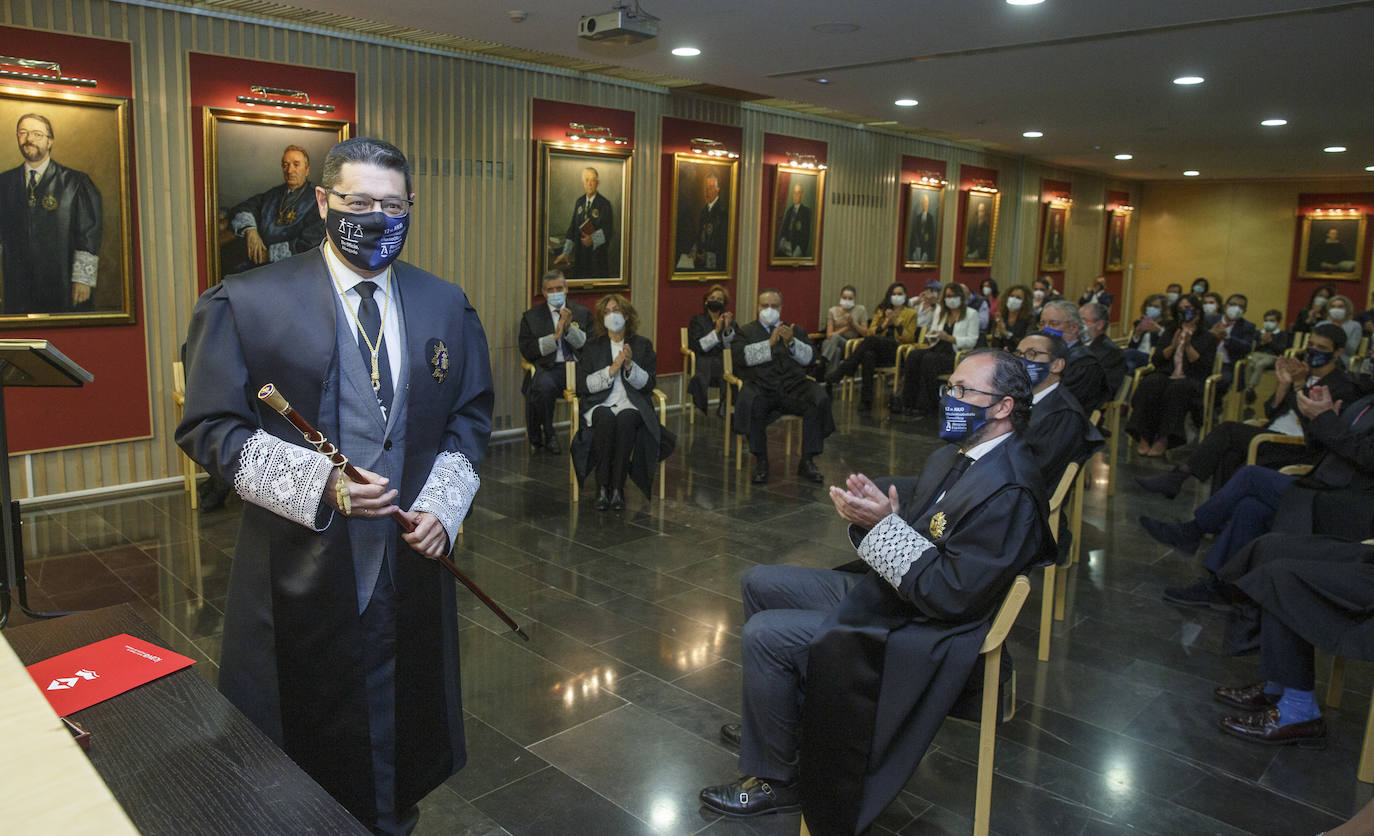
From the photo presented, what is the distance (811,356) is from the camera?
8.01 metres

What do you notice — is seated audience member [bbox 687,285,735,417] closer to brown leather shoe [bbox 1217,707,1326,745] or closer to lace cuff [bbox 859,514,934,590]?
brown leather shoe [bbox 1217,707,1326,745]

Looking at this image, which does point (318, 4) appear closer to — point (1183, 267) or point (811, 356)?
point (811, 356)

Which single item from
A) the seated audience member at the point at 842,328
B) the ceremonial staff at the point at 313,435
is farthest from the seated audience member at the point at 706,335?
the ceremonial staff at the point at 313,435

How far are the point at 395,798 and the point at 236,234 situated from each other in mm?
5840

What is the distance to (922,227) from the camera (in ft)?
47.4

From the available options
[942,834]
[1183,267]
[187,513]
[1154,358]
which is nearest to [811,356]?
[1154,358]

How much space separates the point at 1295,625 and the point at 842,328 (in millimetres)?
7453

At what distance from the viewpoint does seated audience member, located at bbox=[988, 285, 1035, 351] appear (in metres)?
11.9

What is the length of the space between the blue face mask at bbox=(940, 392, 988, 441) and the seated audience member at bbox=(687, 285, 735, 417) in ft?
19.9

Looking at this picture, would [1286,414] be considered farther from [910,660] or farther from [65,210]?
[65,210]

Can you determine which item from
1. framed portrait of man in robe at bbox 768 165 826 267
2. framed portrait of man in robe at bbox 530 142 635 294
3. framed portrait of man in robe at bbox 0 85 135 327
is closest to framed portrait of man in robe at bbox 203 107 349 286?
framed portrait of man in robe at bbox 0 85 135 327

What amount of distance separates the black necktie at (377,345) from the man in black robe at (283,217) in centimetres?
536

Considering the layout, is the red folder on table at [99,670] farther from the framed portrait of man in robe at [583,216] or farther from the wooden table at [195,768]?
the framed portrait of man in robe at [583,216]

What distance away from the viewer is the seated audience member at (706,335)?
9359 mm
